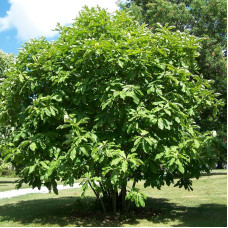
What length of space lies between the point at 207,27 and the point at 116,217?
1393cm

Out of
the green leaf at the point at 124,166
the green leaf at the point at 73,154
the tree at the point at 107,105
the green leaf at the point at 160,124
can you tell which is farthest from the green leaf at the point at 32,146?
the green leaf at the point at 160,124

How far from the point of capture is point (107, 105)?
22.6 ft

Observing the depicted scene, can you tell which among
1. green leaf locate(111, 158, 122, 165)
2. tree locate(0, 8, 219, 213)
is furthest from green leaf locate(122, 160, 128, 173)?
green leaf locate(111, 158, 122, 165)

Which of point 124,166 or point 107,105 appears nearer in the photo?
point 124,166

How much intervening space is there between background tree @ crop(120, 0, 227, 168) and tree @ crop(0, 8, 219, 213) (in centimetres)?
963

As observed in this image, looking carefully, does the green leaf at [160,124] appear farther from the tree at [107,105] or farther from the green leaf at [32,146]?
the green leaf at [32,146]

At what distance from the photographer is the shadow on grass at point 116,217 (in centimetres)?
723

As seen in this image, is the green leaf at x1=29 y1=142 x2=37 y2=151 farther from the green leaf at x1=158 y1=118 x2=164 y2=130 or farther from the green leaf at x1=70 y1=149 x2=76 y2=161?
the green leaf at x1=158 y1=118 x2=164 y2=130

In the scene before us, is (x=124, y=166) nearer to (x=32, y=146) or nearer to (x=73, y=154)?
(x=73, y=154)

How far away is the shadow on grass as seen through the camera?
7.23 meters

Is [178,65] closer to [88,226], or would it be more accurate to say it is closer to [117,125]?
[117,125]

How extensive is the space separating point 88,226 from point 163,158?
235 centimetres

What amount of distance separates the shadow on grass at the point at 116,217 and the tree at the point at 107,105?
843 mm

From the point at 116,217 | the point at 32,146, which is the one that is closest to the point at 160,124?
the point at 32,146
